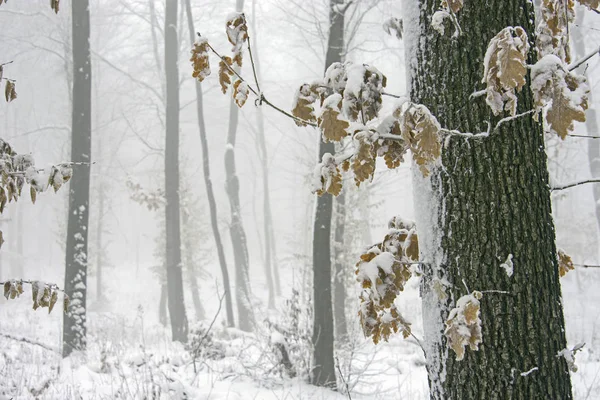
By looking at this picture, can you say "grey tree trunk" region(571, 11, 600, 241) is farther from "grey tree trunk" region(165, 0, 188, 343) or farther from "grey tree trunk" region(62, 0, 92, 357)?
"grey tree trunk" region(62, 0, 92, 357)

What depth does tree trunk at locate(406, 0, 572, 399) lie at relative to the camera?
1.97 metres

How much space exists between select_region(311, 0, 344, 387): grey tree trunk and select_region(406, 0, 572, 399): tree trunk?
363cm

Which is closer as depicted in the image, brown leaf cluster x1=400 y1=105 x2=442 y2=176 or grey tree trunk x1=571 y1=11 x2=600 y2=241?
brown leaf cluster x1=400 y1=105 x2=442 y2=176

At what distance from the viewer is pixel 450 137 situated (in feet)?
6.83

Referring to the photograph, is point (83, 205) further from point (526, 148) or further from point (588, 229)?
point (588, 229)

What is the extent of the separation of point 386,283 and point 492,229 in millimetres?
521

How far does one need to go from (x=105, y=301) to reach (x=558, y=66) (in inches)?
1001

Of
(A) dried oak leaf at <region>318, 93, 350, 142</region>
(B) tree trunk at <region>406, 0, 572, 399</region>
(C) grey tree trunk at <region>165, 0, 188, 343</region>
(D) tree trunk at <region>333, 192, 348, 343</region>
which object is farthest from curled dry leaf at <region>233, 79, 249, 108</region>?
(C) grey tree trunk at <region>165, 0, 188, 343</region>

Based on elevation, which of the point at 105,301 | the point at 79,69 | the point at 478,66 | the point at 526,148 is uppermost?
the point at 79,69

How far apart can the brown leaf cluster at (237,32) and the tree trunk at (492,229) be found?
0.89 meters

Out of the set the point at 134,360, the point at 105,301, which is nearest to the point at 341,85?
the point at 134,360

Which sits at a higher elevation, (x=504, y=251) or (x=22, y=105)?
(x=22, y=105)

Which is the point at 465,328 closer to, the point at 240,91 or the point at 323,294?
the point at 240,91

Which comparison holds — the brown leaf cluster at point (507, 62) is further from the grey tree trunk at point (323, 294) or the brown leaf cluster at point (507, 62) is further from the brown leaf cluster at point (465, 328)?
the grey tree trunk at point (323, 294)
